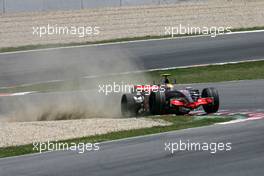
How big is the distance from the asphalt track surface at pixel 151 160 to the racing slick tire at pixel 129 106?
3.67m

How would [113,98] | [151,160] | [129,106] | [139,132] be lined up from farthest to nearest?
[113,98]
[129,106]
[139,132]
[151,160]

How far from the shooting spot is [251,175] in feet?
43.3

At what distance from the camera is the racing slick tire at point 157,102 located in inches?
781

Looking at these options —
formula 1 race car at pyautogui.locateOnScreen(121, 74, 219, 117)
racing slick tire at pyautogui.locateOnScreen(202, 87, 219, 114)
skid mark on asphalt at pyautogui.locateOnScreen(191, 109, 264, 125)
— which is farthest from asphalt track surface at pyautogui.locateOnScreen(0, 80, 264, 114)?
formula 1 race car at pyautogui.locateOnScreen(121, 74, 219, 117)

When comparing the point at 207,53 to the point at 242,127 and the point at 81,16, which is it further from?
the point at 242,127

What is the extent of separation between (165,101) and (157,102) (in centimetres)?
24

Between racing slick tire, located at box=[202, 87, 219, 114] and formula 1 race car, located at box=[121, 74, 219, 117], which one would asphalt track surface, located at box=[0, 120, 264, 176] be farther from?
racing slick tire, located at box=[202, 87, 219, 114]

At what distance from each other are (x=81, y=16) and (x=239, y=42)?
9.74 metres

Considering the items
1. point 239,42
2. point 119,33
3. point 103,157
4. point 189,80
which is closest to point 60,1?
point 119,33

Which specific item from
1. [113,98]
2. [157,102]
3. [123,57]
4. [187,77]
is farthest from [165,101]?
[123,57]

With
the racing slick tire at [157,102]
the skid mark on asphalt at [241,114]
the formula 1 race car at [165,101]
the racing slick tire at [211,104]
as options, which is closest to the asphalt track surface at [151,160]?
the skid mark on asphalt at [241,114]

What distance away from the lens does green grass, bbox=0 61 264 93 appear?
1071 inches

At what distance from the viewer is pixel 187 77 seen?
92.8 ft

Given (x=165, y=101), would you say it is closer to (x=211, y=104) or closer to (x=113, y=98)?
(x=211, y=104)
